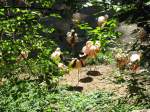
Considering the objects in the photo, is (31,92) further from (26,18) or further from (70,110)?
(26,18)

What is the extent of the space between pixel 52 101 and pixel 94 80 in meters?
3.25

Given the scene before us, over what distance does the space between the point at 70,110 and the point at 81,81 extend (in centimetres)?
358

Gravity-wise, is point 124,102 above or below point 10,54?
below

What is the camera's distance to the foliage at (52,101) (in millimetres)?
8109

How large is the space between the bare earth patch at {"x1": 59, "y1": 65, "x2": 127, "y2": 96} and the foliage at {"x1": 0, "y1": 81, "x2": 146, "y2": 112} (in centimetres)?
97

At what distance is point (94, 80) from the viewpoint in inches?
479

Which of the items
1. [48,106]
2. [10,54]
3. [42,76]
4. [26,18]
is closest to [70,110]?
[48,106]

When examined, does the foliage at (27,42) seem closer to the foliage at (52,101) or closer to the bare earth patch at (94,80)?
the foliage at (52,101)

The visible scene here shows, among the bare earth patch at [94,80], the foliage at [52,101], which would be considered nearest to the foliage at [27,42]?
the foliage at [52,101]

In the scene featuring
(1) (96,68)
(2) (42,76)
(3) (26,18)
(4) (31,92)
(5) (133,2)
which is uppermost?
(5) (133,2)

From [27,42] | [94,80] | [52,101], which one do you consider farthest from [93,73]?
[27,42]

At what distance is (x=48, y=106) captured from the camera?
28.2ft

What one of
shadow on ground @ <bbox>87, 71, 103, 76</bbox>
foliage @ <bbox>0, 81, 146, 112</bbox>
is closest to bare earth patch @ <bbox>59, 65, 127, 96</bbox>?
shadow on ground @ <bbox>87, 71, 103, 76</bbox>

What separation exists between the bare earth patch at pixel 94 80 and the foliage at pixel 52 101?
97cm
